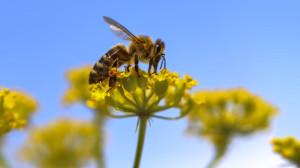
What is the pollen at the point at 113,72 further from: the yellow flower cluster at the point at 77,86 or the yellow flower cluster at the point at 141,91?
the yellow flower cluster at the point at 77,86

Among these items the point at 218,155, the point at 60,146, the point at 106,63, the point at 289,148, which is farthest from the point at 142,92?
the point at 60,146

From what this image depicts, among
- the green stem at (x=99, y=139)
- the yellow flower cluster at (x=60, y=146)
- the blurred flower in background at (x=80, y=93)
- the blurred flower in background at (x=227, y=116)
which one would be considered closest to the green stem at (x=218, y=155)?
the blurred flower in background at (x=227, y=116)

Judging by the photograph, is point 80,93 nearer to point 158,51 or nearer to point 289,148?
point 158,51

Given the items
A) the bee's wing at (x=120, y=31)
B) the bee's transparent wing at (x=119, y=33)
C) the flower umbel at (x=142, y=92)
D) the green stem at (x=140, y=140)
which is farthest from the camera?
the bee's transparent wing at (x=119, y=33)

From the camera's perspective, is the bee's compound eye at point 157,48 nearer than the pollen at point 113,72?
No

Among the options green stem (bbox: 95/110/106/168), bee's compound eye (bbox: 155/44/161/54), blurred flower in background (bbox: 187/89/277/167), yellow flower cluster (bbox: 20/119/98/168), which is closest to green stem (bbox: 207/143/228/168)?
blurred flower in background (bbox: 187/89/277/167)

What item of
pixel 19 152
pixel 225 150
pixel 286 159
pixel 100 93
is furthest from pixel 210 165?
pixel 19 152

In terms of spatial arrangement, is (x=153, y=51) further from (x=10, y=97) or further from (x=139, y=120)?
(x=10, y=97)
